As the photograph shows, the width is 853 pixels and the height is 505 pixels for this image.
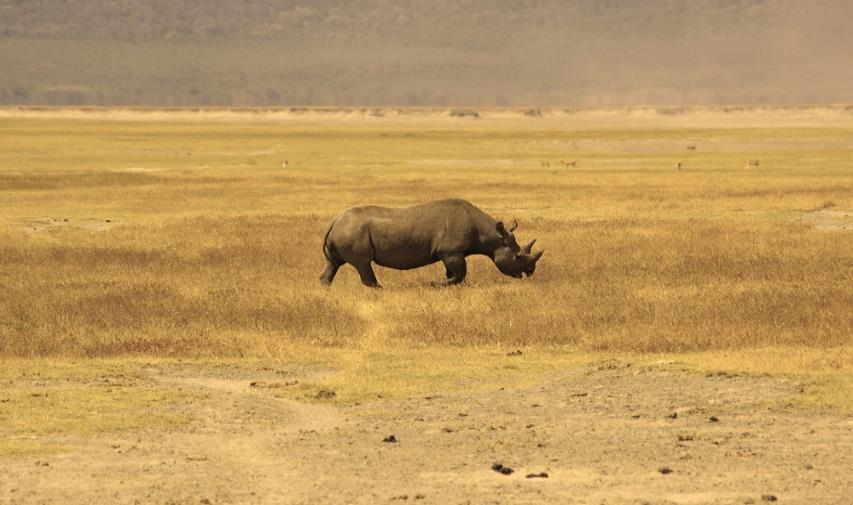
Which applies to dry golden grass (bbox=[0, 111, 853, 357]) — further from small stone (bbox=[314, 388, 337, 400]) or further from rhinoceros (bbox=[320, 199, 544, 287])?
small stone (bbox=[314, 388, 337, 400])

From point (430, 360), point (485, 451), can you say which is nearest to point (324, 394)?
point (430, 360)

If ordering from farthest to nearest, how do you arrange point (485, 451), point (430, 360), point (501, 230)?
point (501, 230) → point (430, 360) → point (485, 451)

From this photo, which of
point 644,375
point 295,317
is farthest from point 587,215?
point 644,375

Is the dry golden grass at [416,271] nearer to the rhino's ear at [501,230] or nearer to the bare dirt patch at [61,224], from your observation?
the bare dirt patch at [61,224]

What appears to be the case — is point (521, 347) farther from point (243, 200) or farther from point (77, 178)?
point (77, 178)

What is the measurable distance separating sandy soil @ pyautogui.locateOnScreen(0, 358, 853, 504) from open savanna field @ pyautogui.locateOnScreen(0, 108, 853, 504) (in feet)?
0.10

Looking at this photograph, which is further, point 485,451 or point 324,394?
point 324,394

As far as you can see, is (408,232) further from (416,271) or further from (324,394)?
(324,394)

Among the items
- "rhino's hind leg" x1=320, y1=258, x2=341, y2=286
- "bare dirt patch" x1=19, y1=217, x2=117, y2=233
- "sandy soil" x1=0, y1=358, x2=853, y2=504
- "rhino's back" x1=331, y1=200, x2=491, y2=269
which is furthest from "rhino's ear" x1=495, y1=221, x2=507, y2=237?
"bare dirt patch" x1=19, y1=217, x2=117, y2=233

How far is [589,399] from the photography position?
1317 cm

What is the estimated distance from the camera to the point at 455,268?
21703 millimetres

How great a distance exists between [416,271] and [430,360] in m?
8.77

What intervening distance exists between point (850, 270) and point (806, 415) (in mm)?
11390

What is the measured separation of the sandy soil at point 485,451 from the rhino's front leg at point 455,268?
7.73 m
